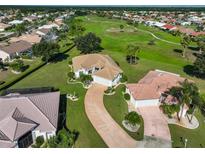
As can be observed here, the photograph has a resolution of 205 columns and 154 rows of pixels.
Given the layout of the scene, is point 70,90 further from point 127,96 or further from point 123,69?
point 123,69

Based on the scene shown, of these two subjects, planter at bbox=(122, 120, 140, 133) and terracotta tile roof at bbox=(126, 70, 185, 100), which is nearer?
planter at bbox=(122, 120, 140, 133)

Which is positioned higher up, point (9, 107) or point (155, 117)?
point (9, 107)

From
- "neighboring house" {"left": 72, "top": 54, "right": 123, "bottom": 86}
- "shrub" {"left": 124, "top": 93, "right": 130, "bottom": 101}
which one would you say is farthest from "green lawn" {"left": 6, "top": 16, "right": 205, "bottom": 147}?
"neighboring house" {"left": 72, "top": 54, "right": 123, "bottom": 86}

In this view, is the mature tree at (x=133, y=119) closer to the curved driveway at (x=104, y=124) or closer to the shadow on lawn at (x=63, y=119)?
the curved driveway at (x=104, y=124)

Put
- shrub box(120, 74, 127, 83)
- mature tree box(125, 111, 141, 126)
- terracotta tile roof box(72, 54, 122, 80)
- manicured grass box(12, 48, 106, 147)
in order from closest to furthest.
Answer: manicured grass box(12, 48, 106, 147)
mature tree box(125, 111, 141, 126)
terracotta tile roof box(72, 54, 122, 80)
shrub box(120, 74, 127, 83)

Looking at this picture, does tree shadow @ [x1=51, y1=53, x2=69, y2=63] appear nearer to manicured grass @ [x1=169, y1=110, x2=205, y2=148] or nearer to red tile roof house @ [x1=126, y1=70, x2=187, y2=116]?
red tile roof house @ [x1=126, y1=70, x2=187, y2=116]

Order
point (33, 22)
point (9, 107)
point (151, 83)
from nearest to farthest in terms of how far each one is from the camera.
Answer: point (9, 107) < point (151, 83) < point (33, 22)
